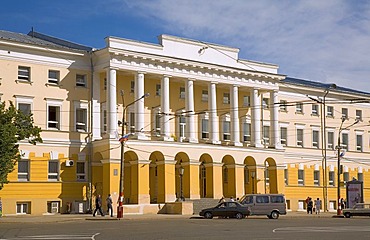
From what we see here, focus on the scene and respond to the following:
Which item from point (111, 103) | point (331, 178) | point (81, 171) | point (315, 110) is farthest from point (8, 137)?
point (331, 178)

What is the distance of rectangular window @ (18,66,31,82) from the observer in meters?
50.7

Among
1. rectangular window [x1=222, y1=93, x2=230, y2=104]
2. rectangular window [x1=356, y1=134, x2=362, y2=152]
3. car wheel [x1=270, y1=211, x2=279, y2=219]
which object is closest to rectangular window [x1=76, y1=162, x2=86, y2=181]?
car wheel [x1=270, y1=211, x2=279, y2=219]

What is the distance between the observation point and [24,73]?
167 feet

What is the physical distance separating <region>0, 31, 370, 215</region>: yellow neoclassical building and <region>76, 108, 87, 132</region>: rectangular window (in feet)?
0.27

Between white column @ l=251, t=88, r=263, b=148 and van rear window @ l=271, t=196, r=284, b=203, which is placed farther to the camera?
white column @ l=251, t=88, r=263, b=148

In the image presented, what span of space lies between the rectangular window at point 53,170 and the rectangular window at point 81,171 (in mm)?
1776

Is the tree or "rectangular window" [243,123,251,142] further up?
"rectangular window" [243,123,251,142]

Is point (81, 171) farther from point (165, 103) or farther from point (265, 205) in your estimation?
point (265, 205)

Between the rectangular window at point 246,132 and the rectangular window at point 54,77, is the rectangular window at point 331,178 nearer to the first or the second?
the rectangular window at point 246,132

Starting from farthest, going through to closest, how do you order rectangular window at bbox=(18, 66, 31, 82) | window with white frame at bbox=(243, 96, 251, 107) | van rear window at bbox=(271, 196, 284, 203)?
window with white frame at bbox=(243, 96, 251, 107) < rectangular window at bbox=(18, 66, 31, 82) < van rear window at bbox=(271, 196, 284, 203)

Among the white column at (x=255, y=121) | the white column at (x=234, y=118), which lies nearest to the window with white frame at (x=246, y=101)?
the white column at (x=255, y=121)

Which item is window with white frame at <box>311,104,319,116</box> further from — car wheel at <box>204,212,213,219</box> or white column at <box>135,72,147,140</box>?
car wheel at <box>204,212,213,219</box>

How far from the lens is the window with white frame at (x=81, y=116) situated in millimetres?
53219

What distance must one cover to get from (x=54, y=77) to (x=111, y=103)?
498 cm
